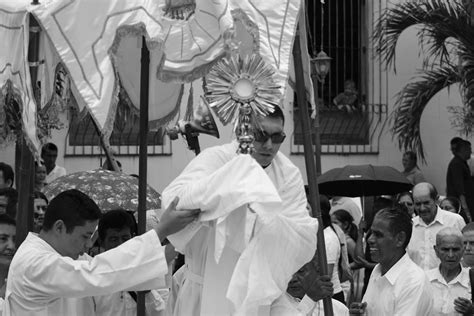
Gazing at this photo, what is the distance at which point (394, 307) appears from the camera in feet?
30.6

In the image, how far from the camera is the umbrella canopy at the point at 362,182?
1464 cm

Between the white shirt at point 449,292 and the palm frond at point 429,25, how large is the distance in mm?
7526

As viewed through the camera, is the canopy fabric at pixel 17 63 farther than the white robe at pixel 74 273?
Yes

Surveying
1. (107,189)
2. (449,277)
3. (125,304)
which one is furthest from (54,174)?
(125,304)

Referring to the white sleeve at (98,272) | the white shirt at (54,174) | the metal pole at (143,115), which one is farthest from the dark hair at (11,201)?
the white sleeve at (98,272)

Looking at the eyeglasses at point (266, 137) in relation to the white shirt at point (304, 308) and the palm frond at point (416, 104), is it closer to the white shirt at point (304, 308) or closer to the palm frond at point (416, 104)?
the white shirt at point (304, 308)

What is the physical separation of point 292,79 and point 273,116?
1189mm

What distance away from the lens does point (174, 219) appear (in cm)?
789

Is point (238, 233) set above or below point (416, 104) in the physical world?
below

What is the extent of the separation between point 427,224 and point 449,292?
2711 millimetres

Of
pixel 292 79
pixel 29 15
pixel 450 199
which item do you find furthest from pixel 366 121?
pixel 29 15

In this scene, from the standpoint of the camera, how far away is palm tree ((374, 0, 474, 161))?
694 inches

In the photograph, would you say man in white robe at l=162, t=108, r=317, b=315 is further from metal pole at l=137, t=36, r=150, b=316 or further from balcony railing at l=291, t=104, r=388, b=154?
balcony railing at l=291, t=104, r=388, b=154

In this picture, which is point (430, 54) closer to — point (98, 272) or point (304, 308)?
point (304, 308)
